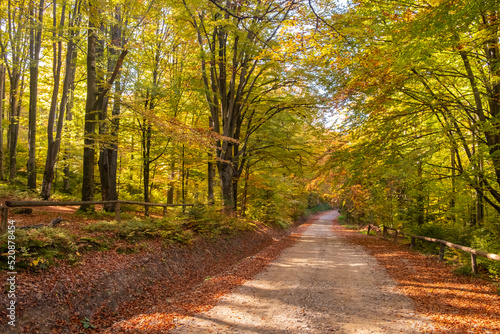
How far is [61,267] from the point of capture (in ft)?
16.3

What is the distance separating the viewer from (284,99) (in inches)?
541

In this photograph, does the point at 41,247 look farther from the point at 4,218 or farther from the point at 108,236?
the point at 108,236

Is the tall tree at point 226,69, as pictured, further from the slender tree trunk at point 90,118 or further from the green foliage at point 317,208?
the green foliage at point 317,208

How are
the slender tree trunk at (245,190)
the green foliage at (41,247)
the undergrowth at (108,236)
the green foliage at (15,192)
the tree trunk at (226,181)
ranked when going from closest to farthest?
the green foliage at (41,247), the undergrowth at (108,236), the green foliage at (15,192), the tree trunk at (226,181), the slender tree trunk at (245,190)

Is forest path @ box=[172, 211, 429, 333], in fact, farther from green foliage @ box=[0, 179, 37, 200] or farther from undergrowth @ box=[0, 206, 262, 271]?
green foliage @ box=[0, 179, 37, 200]

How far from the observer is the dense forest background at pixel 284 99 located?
751 cm

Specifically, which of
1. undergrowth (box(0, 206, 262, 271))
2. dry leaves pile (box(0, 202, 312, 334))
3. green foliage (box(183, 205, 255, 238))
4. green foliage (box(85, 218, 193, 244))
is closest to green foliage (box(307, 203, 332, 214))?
green foliage (box(183, 205, 255, 238))

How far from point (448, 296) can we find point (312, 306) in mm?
2775

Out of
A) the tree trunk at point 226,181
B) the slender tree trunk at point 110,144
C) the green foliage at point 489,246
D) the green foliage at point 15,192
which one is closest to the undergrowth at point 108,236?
the tree trunk at point 226,181

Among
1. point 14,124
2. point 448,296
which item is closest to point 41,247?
point 448,296

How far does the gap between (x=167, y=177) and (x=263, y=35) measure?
34.5 feet

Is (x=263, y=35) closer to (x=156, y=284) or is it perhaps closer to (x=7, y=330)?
(x=156, y=284)

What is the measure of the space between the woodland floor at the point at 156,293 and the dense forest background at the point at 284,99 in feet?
9.44

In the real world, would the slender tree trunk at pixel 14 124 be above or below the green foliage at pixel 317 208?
above
